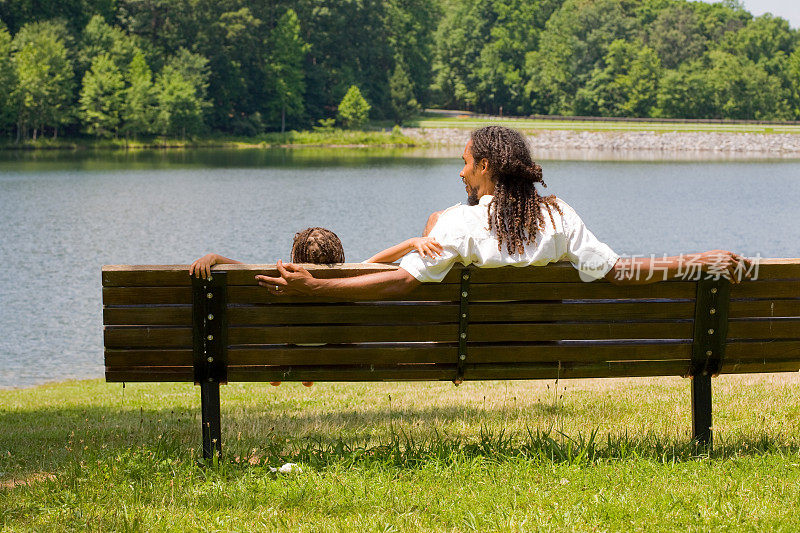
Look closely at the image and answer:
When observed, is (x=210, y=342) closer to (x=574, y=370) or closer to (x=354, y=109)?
(x=574, y=370)

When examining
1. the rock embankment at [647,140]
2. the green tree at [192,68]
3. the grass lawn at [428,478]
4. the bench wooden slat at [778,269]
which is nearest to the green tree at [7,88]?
the green tree at [192,68]

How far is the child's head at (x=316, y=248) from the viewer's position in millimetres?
4789

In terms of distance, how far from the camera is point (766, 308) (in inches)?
182

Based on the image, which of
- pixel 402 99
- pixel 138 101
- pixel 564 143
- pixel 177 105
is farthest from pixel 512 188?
pixel 402 99

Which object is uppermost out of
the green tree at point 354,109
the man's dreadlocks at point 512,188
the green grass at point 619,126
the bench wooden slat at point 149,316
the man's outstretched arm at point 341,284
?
the green tree at point 354,109

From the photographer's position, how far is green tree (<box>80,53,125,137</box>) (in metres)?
85.2

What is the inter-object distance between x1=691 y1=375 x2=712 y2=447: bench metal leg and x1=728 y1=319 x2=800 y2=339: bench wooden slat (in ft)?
0.94

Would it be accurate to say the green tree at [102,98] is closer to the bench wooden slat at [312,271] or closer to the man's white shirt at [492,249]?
the bench wooden slat at [312,271]

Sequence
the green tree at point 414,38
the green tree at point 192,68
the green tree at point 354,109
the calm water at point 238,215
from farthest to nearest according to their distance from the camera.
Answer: the green tree at point 414,38, the green tree at point 354,109, the green tree at point 192,68, the calm water at point 238,215

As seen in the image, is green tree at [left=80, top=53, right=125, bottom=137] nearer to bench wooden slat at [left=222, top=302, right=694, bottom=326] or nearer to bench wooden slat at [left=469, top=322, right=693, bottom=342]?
bench wooden slat at [left=222, top=302, right=694, bottom=326]

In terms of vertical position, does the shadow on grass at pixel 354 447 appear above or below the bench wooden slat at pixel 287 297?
below

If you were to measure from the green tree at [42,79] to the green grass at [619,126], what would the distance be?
3920 cm

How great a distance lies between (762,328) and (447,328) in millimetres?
1559

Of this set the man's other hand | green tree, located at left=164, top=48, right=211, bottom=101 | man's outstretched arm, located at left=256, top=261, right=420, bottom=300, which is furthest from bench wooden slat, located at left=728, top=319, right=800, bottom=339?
green tree, located at left=164, top=48, right=211, bottom=101
